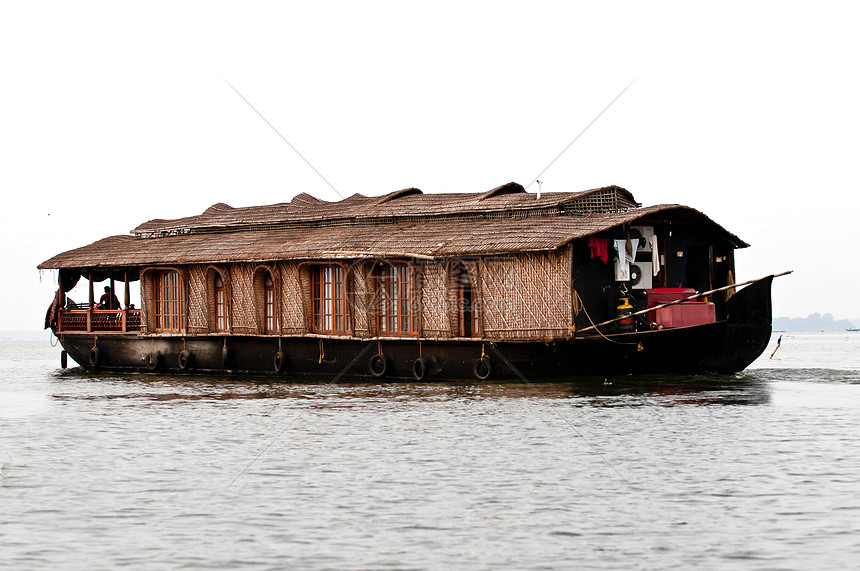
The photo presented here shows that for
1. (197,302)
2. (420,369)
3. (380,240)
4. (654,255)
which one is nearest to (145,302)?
(197,302)

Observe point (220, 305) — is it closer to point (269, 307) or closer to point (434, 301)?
point (269, 307)

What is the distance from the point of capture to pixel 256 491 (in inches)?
342

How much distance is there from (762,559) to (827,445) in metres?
4.68

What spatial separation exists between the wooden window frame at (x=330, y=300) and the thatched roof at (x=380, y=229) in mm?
534

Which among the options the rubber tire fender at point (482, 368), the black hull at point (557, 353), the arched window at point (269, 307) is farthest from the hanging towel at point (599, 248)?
the arched window at point (269, 307)

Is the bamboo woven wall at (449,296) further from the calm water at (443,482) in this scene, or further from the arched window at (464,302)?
the calm water at (443,482)

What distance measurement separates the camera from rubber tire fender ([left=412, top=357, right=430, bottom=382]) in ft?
57.6

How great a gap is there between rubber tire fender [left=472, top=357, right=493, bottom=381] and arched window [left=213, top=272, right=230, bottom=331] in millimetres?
6602

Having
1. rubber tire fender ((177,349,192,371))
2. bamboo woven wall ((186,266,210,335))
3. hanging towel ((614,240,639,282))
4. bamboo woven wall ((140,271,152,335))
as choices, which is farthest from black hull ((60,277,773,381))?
bamboo woven wall ((140,271,152,335))

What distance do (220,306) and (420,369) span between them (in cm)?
593

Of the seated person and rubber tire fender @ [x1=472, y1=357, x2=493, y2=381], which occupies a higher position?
the seated person

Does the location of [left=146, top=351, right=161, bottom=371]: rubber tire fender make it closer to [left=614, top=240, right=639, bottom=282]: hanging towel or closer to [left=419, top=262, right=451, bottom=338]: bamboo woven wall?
[left=419, top=262, right=451, bottom=338]: bamboo woven wall

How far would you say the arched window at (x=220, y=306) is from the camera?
21.3 metres

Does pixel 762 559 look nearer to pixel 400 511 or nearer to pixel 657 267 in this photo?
pixel 400 511
